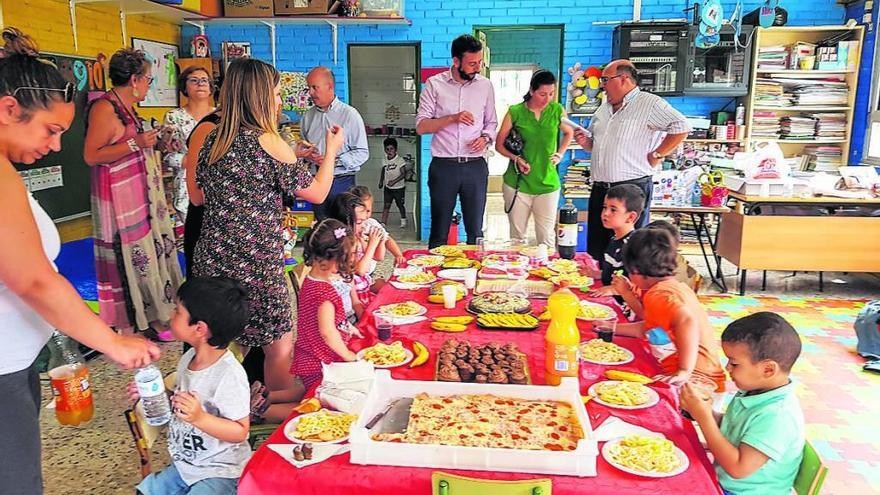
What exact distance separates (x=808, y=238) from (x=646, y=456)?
4.68m

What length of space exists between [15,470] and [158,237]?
2.90 meters

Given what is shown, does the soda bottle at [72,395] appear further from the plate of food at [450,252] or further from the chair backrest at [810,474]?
the chair backrest at [810,474]

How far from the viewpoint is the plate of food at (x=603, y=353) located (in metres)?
2.07

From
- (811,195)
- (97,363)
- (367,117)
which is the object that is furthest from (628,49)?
(97,363)

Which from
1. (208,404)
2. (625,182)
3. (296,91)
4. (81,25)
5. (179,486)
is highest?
(81,25)

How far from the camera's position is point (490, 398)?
1.72m

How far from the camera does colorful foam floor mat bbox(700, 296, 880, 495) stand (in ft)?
9.46

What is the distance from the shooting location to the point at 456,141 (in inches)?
179

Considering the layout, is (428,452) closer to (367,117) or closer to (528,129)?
(528,129)

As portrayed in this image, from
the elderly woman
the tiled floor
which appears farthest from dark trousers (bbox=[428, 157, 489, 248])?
the tiled floor

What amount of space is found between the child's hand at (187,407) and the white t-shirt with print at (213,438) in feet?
0.46

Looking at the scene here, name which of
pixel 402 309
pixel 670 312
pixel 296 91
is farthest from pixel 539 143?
pixel 296 91

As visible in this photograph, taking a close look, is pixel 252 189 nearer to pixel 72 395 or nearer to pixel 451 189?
pixel 72 395

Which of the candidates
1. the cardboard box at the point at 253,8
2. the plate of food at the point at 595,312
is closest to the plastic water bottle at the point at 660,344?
the plate of food at the point at 595,312
